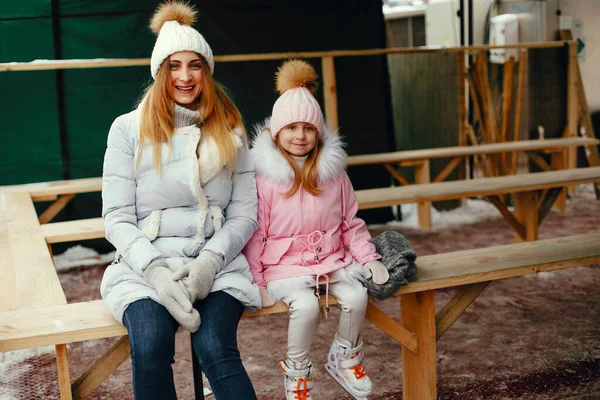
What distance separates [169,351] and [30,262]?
1097 millimetres

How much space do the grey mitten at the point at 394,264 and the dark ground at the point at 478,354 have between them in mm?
728

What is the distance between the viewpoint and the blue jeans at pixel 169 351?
6.62 ft

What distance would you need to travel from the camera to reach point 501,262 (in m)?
2.75

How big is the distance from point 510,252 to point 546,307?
4.27 ft

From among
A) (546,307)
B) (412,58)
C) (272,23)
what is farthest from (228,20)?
(546,307)

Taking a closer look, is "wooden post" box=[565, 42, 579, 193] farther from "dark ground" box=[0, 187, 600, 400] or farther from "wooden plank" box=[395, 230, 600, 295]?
"wooden plank" box=[395, 230, 600, 295]

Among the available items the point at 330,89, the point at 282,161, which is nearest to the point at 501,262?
the point at 282,161

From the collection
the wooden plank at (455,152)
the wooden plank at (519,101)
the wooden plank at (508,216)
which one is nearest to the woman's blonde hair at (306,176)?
the wooden plank at (508,216)

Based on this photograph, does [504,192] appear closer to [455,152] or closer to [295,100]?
[455,152]

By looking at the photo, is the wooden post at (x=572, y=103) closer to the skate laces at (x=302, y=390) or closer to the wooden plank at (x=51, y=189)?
the wooden plank at (x=51, y=189)

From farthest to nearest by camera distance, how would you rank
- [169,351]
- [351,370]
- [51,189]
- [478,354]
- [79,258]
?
1. [79,258]
2. [51,189]
3. [478,354]
4. [351,370]
5. [169,351]

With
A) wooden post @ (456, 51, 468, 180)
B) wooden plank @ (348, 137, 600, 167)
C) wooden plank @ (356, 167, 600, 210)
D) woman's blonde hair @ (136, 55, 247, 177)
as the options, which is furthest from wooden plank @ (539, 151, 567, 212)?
woman's blonde hair @ (136, 55, 247, 177)

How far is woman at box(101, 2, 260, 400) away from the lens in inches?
85.0

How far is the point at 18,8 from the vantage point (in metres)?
5.38
